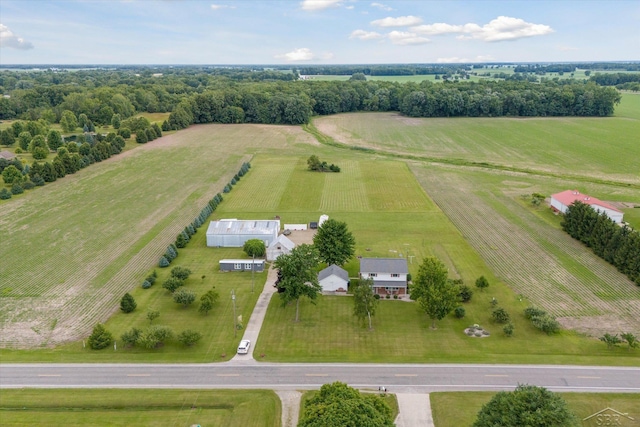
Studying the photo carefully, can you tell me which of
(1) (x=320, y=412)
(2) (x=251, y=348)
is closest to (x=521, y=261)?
(2) (x=251, y=348)

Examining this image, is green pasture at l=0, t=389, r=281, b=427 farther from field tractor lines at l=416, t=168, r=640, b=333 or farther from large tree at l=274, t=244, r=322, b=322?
field tractor lines at l=416, t=168, r=640, b=333

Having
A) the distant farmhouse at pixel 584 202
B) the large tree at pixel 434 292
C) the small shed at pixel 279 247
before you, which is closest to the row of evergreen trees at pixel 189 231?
the small shed at pixel 279 247

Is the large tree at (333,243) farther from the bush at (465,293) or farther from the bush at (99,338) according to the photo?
the bush at (99,338)

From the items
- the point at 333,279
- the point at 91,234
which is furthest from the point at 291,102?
the point at 333,279

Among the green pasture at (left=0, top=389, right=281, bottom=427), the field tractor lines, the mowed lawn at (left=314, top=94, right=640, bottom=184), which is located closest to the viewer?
the green pasture at (left=0, top=389, right=281, bottom=427)

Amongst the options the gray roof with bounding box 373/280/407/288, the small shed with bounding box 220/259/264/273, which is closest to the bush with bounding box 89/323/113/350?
the small shed with bounding box 220/259/264/273

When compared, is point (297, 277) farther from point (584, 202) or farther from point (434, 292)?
point (584, 202)
